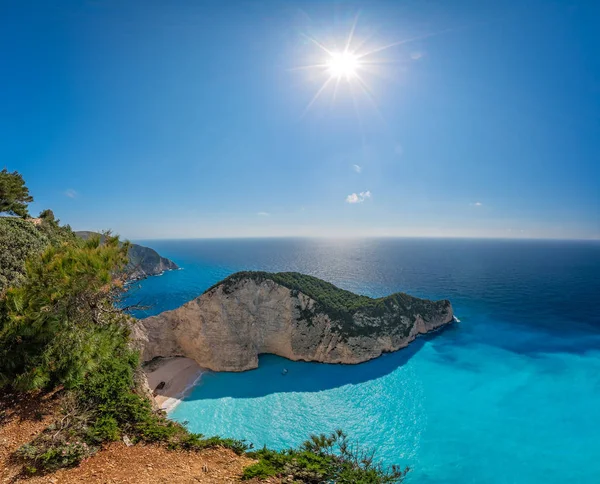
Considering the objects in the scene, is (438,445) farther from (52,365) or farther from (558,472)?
(52,365)

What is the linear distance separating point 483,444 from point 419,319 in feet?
67.3

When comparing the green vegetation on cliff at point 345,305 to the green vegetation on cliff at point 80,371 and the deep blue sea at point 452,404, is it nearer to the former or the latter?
the deep blue sea at point 452,404

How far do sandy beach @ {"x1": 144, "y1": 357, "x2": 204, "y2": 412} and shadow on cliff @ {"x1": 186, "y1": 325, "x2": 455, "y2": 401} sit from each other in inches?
52.0

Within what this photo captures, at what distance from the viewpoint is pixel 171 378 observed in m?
28.6

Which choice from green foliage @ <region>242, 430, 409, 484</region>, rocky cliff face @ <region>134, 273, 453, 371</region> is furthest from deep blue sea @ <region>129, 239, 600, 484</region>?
green foliage @ <region>242, 430, 409, 484</region>

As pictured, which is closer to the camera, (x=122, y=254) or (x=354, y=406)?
(x=122, y=254)

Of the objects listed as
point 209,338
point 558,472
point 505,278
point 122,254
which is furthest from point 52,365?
point 505,278

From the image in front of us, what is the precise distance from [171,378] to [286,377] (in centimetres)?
1325

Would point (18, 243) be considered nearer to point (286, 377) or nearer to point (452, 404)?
point (286, 377)

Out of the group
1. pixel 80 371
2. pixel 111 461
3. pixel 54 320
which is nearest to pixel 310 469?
pixel 111 461

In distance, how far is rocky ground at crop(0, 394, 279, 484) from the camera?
659 cm

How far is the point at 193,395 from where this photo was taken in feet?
85.3

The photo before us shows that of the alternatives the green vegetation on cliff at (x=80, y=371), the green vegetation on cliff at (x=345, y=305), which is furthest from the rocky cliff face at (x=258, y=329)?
the green vegetation on cliff at (x=80, y=371)

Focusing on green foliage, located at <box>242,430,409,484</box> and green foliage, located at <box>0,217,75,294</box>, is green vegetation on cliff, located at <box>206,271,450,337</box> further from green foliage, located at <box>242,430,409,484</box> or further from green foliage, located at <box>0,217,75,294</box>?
green foliage, located at <box>242,430,409,484</box>
